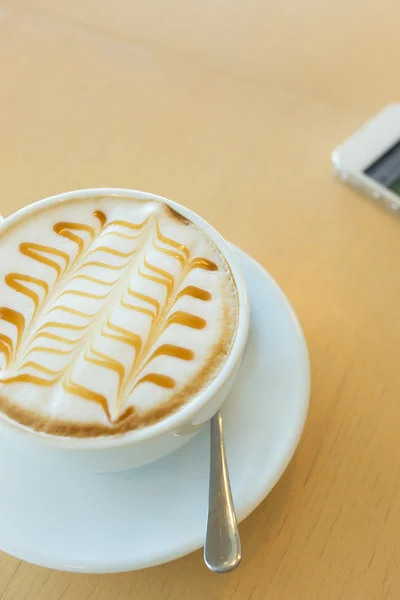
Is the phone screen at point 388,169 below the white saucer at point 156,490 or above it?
above

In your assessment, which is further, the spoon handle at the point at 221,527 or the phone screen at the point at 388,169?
the phone screen at the point at 388,169

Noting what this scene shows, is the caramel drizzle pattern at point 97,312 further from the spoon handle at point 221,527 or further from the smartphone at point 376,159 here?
the smartphone at point 376,159

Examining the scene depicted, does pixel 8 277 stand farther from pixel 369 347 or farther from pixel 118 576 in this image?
pixel 369 347

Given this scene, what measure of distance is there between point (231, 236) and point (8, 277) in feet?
1.17

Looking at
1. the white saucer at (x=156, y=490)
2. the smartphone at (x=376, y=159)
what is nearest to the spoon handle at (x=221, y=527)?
the white saucer at (x=156, y=490)

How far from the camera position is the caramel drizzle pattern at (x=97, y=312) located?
51 cm

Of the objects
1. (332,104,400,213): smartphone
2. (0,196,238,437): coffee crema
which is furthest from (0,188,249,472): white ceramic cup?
(332,104,400,213): smartphone

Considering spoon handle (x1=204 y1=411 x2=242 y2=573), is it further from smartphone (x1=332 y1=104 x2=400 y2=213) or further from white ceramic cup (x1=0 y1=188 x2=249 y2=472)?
smartphone (x1=332 y1=104 x2=400 y2=213)

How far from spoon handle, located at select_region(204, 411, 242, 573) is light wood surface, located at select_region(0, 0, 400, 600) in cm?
7

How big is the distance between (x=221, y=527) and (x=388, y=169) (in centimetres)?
61

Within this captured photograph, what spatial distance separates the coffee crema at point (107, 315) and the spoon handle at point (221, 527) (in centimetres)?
10

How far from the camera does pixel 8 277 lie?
0.57 m

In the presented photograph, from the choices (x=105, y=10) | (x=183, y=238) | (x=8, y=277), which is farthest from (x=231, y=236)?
(x=105, y=10)

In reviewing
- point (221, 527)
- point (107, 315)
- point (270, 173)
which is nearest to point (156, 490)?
point (221, 527)
